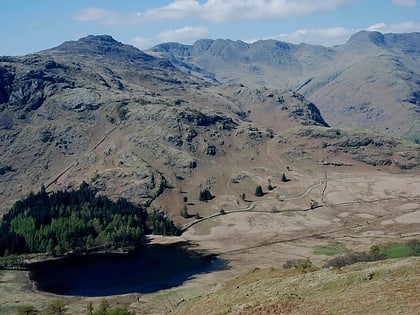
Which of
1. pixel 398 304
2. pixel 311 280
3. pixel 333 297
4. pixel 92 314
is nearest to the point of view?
pixel 398 304

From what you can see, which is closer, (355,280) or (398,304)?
(398,304)

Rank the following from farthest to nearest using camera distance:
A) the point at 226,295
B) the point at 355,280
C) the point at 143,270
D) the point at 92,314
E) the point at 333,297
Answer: the point at 143,270 → the point at 92,314 → the point at 226,295 → the point at 355,280 → the point at 333,297

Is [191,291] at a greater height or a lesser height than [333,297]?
lesser

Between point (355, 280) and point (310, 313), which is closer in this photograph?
point (310, 313)

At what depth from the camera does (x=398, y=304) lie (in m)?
52.8

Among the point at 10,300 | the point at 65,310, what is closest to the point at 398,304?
the point at 65,310

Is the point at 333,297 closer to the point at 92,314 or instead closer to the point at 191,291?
the point at 92,314

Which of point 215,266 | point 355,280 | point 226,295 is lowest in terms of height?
point 215,266

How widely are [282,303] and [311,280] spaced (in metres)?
11.5

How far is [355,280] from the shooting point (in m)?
66.1

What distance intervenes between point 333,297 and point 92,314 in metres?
86.3

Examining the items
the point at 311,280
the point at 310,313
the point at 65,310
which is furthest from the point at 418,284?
the point at 65,310

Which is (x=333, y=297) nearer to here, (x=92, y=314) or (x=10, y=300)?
(x=92, y=314)

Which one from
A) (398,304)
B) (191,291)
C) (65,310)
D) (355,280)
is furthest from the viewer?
(191,291)
